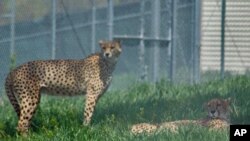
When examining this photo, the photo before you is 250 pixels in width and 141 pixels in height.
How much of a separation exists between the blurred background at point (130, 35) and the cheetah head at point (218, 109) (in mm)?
5441

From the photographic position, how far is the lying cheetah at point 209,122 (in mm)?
11470

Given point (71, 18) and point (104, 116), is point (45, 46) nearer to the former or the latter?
point (71, 18)

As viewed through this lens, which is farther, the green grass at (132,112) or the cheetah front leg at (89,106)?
the cheetah front leg at (89,106)

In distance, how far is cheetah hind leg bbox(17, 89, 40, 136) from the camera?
41.6 feet

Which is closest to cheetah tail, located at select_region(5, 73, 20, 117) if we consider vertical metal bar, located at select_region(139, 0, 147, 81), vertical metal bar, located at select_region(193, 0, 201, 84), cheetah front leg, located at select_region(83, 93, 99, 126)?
cheetah front leg, located at select_region(83, 93, 99, 126)

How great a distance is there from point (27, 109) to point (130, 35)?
800 centimetres

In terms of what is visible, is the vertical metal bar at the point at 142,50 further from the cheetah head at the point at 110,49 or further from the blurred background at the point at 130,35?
A: the cheetah head at the point at 110,49

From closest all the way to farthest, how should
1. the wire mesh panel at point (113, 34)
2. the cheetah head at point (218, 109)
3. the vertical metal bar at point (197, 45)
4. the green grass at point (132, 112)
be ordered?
the green grass at point (132, 112)
the cheetah head at point (218, 109)
the wire mesh panel at point (113, 34)
the vertical metal bar at point (197, 45)

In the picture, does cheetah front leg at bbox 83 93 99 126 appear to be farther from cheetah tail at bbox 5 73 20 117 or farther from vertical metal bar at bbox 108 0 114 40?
vertical metal bar at bbox 108 0 114 40

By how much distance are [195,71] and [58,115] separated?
23.6ft

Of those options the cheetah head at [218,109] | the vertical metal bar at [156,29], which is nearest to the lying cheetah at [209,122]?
the cheetah head at [218,109]

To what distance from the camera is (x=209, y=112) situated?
12.1 meters

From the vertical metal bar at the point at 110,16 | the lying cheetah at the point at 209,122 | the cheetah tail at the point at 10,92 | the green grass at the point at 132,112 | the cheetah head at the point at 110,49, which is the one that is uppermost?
the vertical metal bar at the point at 110,16

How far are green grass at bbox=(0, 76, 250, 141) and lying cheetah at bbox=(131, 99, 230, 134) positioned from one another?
160 millimetres
